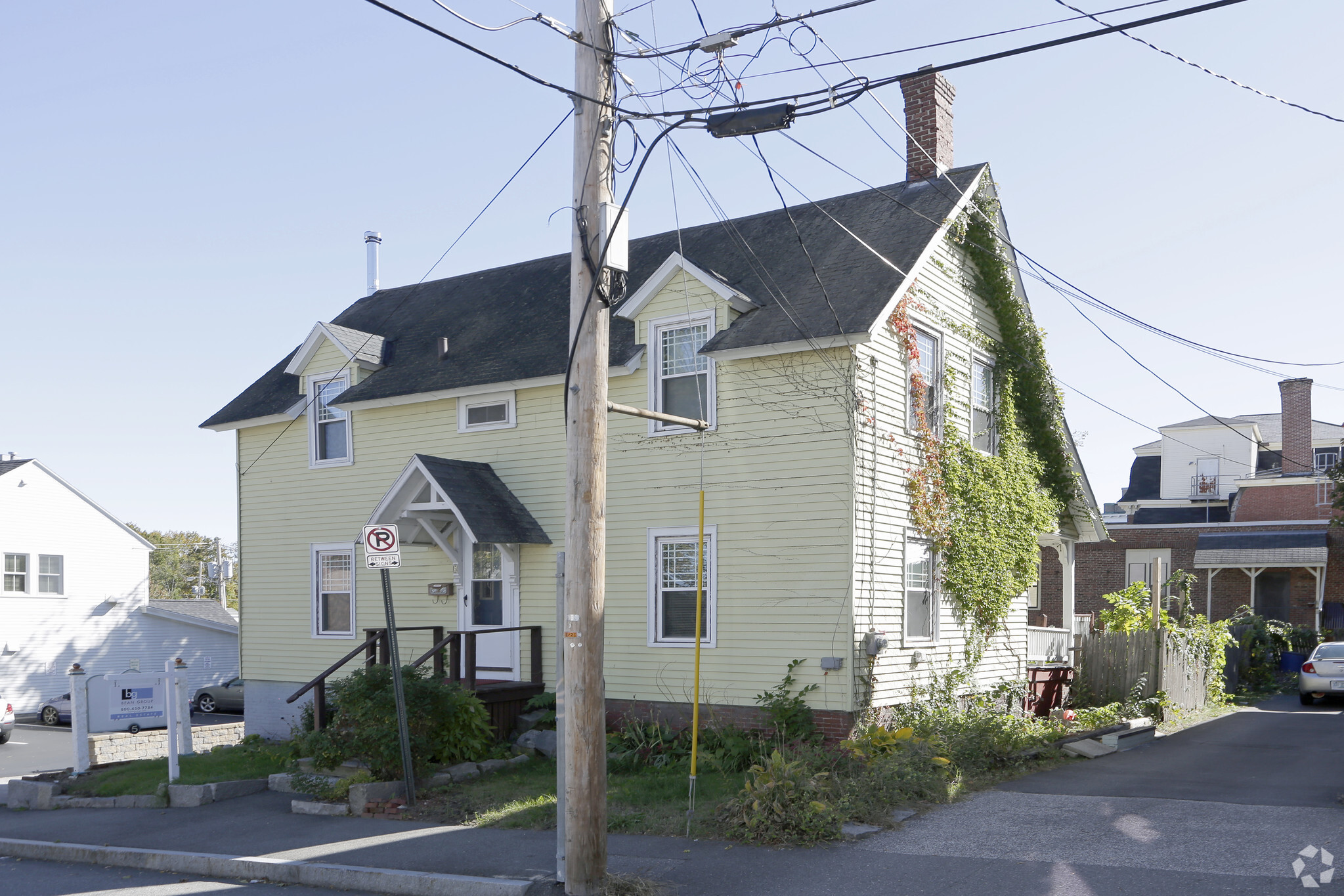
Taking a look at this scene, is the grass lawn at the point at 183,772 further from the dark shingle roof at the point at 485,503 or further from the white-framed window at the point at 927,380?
the white-framed window at the point at 927,380

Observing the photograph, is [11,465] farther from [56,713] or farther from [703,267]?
[703,267]

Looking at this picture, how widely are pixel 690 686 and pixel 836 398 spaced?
13.9 feet

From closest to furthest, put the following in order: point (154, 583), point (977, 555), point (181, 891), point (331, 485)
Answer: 1. point (181, 891)
2. point (977, 555)
3. point (331, 485)
4. point (154, 583)

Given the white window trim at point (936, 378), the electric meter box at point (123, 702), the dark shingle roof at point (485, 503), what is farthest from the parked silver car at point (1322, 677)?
the electric meter box at point (123, 702)

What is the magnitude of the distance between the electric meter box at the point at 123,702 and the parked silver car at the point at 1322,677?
23.1 meters

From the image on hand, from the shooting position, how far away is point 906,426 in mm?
15594

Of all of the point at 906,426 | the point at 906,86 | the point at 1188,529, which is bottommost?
the point at 1188,529

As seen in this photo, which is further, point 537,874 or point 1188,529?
point 1188,529

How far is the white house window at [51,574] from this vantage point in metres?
35.3

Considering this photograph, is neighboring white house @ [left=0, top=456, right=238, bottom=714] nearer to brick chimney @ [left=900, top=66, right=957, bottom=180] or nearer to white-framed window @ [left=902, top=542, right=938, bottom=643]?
white-framed window @ [left=902, top=542, right=938, bottom=643]

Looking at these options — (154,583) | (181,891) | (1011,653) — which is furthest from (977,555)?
(154,583)

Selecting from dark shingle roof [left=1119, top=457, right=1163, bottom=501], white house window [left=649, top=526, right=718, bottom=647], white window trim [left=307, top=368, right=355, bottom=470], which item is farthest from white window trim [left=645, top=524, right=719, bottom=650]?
dark shingle roof [left=1119, top=457, right=1163, bottom=501]

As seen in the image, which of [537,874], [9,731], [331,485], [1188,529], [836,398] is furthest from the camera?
[1188,529]

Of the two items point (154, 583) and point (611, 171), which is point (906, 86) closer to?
point (611, 171)
